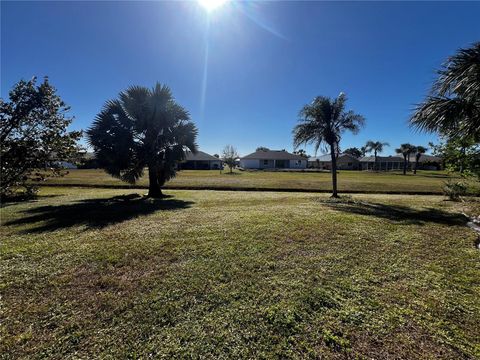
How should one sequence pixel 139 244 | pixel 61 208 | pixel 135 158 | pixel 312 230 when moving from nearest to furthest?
pixel 139 244, pixel 312 230, pixel 61 208, pixel 135 158

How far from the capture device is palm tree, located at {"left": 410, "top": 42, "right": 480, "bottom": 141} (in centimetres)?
688

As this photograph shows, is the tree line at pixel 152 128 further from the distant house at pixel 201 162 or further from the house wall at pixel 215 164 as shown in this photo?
the house wall at pixel 215 164

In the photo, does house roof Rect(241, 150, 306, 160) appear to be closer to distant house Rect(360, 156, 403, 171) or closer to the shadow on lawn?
distant house Rect(360, 156, 403, 171)

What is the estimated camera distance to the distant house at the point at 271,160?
2494 inches

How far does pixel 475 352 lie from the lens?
246 centimetres

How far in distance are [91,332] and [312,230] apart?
5.41m

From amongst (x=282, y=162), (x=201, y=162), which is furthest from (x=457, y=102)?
(x=282, y=162)

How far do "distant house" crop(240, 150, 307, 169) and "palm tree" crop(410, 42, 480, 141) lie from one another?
55033mm

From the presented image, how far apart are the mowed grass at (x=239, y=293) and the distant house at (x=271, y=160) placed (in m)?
57.1

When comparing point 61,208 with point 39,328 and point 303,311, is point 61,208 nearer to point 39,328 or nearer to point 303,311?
point 39,328

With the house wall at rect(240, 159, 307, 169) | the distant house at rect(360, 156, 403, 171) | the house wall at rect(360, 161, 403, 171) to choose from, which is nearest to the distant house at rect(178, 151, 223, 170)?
the house wall at rect(240, 159, 307, 169)

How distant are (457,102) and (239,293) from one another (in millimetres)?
8681

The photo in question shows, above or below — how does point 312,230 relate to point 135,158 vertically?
below

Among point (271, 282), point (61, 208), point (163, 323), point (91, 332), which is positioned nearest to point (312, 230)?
point (271, 282)
